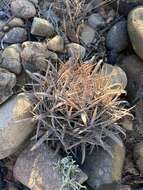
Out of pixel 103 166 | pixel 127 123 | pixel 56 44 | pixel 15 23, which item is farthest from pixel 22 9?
pixel 103 166

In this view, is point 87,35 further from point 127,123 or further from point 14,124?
point 14,124

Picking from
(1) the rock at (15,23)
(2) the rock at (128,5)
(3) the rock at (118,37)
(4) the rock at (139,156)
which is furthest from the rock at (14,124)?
(2) the rock at (128,5)

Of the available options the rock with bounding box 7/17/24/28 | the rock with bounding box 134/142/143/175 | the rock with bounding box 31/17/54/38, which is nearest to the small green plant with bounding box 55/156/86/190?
the rock with bounding box 134/142/143/175

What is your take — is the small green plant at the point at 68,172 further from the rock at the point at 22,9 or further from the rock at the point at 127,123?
the rock at the point at 22,9

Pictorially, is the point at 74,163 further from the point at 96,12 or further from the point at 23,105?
the point at 96,12

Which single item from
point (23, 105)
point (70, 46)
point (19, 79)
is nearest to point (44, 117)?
point (23, 105)

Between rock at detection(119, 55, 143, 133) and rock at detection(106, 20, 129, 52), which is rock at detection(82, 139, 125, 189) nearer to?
rock at detection(119, 55, 143, 133)
